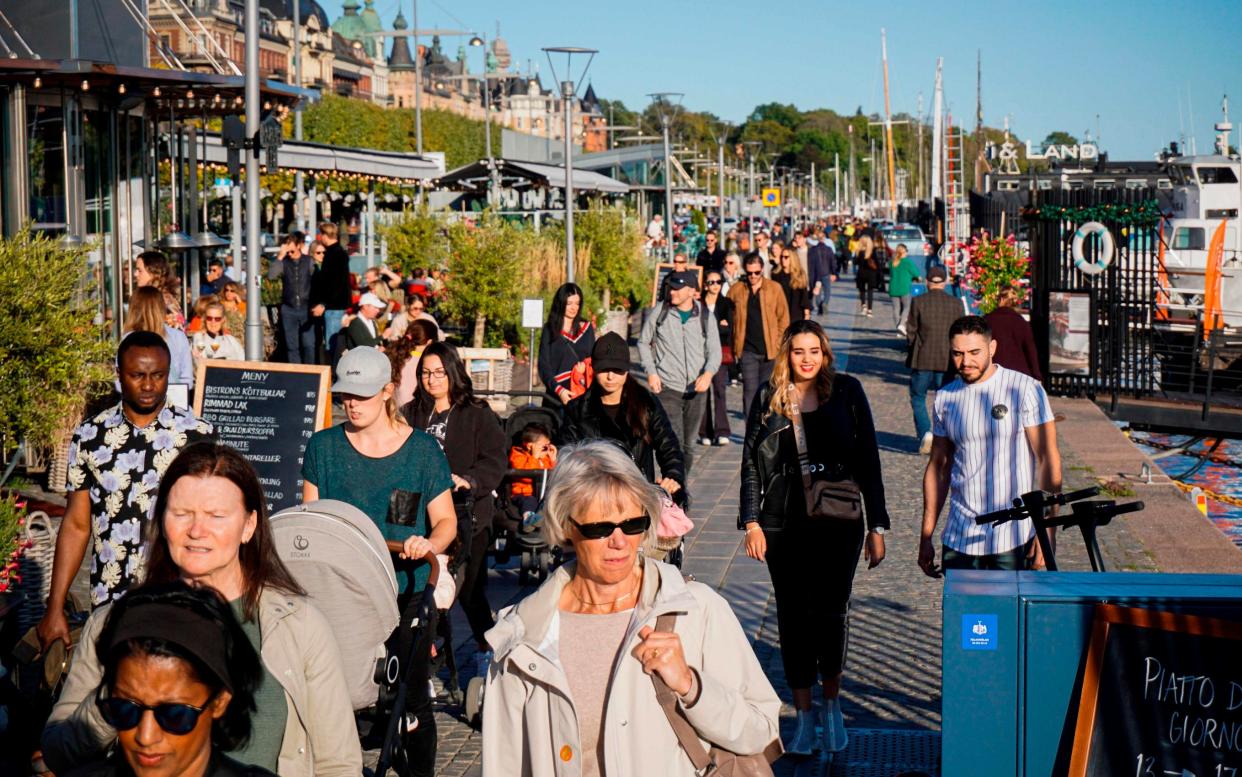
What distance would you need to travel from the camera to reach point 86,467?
19.1 feet

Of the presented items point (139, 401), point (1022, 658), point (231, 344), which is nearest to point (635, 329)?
point (231, 344)

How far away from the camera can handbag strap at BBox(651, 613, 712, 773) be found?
3.62 m

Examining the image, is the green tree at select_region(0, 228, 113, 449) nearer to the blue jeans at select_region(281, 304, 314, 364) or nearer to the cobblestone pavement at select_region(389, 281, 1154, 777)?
the cobblestone pavement at select_region(389, 281, 1154, 777)

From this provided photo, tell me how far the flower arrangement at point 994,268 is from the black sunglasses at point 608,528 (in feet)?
58.4

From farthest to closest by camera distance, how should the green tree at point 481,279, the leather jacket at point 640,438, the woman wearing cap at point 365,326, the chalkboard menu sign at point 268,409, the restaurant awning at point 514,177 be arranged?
the restaurant awning at point 514,177 < the green tree at point 481,279 < the woman wearing cap at point 365,326 < the chalkboard menu sign at point 268,409 < the leather jacket at point 640,438

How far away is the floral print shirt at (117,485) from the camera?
18.9 ft

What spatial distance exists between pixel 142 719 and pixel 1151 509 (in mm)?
10687

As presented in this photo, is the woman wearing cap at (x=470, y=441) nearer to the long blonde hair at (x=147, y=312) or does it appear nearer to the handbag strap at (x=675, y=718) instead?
the long blonde hair at (x=147, y=312)

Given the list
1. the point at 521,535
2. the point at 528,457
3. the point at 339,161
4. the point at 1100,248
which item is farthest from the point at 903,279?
the point at 521,535

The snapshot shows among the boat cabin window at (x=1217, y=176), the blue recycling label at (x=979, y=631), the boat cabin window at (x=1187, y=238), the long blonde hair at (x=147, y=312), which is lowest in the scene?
the blue recycling label at (x=979, y=631)

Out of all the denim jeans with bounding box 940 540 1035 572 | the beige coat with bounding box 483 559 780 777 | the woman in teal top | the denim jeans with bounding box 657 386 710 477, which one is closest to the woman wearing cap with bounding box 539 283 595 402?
Result: the denim jeans with bounding box 657 386 710 477

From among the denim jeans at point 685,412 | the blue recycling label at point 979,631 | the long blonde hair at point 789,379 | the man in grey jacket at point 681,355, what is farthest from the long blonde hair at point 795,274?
the blue recycling label at point 979,631

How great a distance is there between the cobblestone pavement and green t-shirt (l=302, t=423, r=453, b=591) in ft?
4.05

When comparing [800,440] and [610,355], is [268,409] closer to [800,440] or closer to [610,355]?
[610,355]
